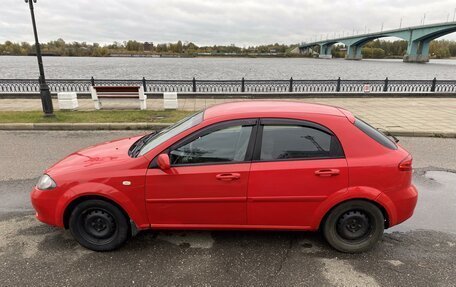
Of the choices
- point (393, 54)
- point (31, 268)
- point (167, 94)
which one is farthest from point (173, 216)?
point (393, 54)

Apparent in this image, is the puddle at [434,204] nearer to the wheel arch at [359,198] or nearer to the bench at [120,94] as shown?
the wheel arch at [359,198]

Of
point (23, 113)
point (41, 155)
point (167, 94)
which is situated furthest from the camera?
point (167, 94)

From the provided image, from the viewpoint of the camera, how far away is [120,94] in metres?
11.6

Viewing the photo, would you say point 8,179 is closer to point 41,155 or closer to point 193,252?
point 41,155

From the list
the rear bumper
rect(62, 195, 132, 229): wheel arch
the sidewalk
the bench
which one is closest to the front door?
rect(62, 195, 132, 229): wheel arch

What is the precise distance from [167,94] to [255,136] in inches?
351

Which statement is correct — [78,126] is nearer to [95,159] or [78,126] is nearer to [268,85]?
[95,159]

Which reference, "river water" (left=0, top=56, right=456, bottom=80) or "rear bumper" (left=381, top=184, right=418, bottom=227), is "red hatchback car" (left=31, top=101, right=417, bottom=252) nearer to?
"rear bumper" (left=381, top=184, right=418, bottom=227)

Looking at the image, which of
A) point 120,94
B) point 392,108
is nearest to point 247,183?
point 120,94

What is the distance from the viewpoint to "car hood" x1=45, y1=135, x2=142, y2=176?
10.1 feet

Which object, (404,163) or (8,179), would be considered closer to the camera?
(404,163)

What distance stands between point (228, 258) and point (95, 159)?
5.64 feet

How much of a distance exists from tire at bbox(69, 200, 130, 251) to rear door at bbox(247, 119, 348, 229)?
1327mm

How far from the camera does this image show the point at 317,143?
3025 mm
